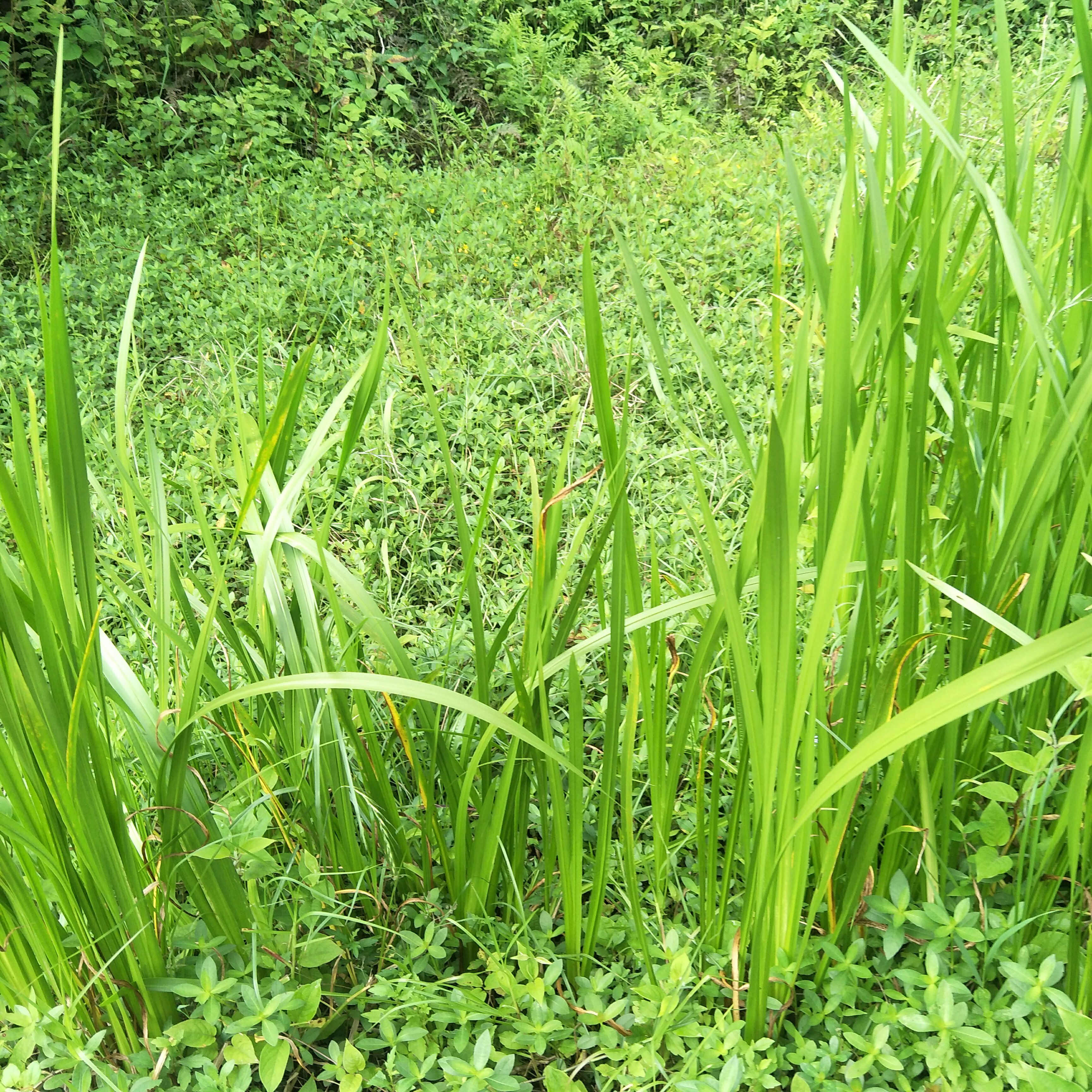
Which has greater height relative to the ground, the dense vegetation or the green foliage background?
the green foliage background

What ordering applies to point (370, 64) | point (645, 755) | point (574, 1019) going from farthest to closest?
1. point (370, 64)
2. point (645, 755)
3. point (574, 1019)

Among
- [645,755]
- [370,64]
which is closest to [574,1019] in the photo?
[645,755]

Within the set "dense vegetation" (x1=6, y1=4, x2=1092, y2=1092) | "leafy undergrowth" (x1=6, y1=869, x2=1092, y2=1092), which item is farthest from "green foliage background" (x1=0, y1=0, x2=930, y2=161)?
"leafy undergrowth" (x1=6, y1=869, x2=1092, y2=1092)

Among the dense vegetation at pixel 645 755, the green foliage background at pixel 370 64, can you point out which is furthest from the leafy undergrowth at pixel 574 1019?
the green foliage background at pixel 370 64

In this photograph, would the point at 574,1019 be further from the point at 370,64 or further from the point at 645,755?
the point at 370,64

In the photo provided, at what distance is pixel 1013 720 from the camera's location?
43.1 inches

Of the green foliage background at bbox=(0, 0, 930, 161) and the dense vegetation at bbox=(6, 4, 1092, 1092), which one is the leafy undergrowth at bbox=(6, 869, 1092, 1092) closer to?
the dense vegetation at bbox=(6, 4, 1092, 1092)

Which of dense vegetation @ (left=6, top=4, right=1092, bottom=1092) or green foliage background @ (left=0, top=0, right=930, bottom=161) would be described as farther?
green foliage background @ (left=0, top=0, right=930, bottom=161)

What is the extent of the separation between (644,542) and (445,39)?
4.14m

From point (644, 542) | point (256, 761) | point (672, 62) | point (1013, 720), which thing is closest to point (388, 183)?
point (672, 62)

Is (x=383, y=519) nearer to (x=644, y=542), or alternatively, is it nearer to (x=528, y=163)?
(x=644, y=542)

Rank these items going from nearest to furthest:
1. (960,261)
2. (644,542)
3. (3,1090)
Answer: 1. (3,1090)
2. (960,261)
3. (644,542)

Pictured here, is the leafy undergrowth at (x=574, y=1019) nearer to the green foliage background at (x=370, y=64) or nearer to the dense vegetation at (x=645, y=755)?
the dense vegetation at (x=645, y=755)

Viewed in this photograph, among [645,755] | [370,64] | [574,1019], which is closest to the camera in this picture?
[574,1019]
